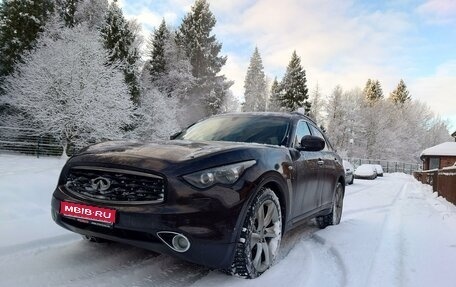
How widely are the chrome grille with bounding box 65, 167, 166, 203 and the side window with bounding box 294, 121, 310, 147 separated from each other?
1987mm

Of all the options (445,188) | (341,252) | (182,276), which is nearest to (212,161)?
(182,276)

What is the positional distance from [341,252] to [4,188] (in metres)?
4.63

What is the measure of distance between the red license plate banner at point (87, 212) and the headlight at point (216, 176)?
607 mm

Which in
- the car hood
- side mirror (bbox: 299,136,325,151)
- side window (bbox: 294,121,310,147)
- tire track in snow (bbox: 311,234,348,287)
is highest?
side window (bbox: 294,121,310,147)

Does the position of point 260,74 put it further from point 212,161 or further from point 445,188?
point 212,161

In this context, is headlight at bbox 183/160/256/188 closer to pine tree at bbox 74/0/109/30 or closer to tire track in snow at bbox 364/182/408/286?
tire track in snow at bbox 364/182/408/286

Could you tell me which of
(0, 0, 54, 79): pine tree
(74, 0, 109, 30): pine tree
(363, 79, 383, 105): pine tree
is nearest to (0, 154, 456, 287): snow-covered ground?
(0, 0, 54, 79): pine tree

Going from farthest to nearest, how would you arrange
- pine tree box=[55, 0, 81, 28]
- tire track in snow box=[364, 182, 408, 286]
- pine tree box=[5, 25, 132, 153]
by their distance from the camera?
1. pine tree box=[55, 0, 81, 28]
2. pine tree box=[5, 25, 132, 153]
3. tire track in snow box=[364, 182, 408, 286]

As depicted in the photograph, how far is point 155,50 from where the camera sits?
3497 centimetres

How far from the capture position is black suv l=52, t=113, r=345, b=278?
8.92ft

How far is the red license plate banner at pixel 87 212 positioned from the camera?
9.10 ft

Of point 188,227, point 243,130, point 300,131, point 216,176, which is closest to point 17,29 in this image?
point 243,130

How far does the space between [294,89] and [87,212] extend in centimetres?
4619

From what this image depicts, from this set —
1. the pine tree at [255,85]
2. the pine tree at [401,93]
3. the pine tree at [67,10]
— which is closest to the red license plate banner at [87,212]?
the pine tree at [67,10]
